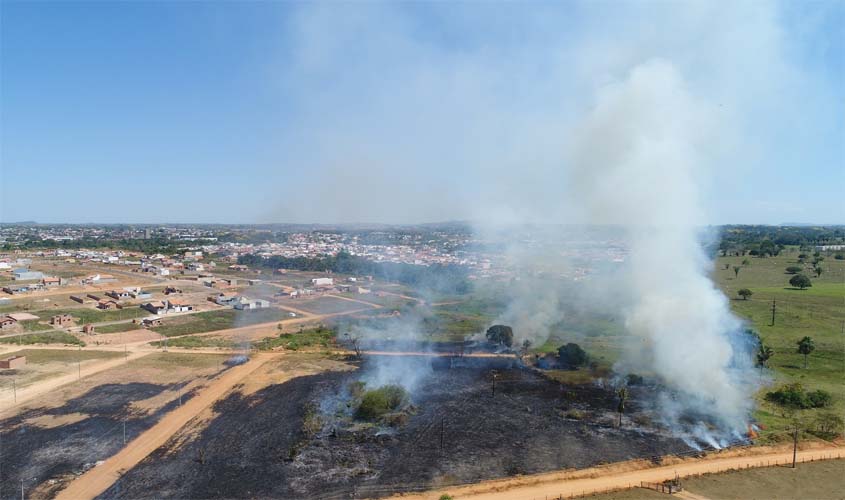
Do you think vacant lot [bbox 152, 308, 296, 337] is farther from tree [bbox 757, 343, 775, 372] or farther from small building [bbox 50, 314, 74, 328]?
tree [bbox 757, 343, 775, 372]

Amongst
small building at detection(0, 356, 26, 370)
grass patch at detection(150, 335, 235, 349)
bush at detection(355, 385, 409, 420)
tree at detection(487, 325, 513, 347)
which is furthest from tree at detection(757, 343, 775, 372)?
small building at detection(0, 356, 26, 370)

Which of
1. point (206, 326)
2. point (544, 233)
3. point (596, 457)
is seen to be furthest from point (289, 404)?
point (544, 233)

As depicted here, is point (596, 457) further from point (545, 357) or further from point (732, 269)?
point (732, 269)

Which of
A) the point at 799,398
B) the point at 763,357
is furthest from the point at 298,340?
the point at 799,398

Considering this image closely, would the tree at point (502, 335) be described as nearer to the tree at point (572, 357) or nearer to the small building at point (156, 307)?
the tree at point (572, 357)

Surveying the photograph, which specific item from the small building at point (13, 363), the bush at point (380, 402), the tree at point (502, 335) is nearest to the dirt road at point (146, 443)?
the bush at point (380, 402)

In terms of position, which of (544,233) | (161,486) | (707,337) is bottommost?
(161,486)
